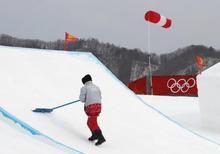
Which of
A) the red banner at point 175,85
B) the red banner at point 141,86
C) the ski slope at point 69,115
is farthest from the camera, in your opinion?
the red banner at point 141,86

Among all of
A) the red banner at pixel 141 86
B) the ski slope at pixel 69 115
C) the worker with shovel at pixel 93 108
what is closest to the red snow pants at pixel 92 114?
the worker with shovel at pixel 93 108

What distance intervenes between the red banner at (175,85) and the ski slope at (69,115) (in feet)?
29.5

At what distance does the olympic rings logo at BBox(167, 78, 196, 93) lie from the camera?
19.6 meters

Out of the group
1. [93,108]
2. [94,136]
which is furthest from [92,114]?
[94,136]

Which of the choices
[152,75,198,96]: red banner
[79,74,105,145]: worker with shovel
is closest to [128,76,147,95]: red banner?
[152,75,198,96]: red banner

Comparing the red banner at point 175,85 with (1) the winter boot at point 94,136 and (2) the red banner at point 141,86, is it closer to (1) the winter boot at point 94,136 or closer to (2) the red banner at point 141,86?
(2) the red banner at point 141,86

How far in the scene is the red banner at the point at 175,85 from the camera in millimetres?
19562

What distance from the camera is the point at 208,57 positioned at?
41.8 meters

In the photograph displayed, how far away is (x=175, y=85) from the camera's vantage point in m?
20.0

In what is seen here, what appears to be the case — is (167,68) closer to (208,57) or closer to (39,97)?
(208,57)

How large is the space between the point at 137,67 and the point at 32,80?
26.6m

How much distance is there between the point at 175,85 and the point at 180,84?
0.25 metres

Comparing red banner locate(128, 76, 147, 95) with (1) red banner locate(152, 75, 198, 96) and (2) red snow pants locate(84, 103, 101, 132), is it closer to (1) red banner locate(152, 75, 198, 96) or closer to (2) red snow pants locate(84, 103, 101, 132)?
(1) red banner locate(152, 75, 198, 96)

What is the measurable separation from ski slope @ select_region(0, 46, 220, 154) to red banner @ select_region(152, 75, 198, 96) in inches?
355
